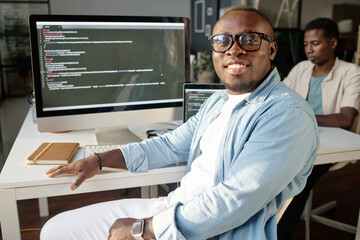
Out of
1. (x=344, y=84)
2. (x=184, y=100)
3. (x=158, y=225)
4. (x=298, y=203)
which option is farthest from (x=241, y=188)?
(x=344, y=84)

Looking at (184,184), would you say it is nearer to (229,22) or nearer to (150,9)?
(229,22)

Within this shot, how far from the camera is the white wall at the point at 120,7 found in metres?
6.78

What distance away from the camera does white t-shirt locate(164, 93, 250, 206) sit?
3.69 ft

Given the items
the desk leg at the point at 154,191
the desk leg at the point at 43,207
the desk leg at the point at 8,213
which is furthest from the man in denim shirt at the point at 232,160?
the desk leg at the point at 43,207

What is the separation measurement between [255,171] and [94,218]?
639 mm

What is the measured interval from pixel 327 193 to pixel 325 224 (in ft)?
1.99

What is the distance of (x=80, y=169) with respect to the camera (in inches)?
47.5

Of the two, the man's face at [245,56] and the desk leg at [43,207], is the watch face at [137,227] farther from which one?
the desk leg at [43,207]

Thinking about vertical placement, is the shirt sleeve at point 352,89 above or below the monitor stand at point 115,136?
above

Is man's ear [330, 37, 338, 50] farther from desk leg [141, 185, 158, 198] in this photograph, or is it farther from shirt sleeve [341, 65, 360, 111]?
desk leg [141, 185, 158, 198]

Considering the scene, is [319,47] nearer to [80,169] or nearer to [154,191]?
[154,191]

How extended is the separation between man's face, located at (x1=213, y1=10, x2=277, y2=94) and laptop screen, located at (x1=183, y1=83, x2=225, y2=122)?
1.49ft

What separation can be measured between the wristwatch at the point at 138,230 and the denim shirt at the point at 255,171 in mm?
48

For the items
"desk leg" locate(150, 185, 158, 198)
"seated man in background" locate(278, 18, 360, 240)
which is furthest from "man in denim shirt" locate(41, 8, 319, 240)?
"seated man in background" locate(278, 18, 360, 240)
